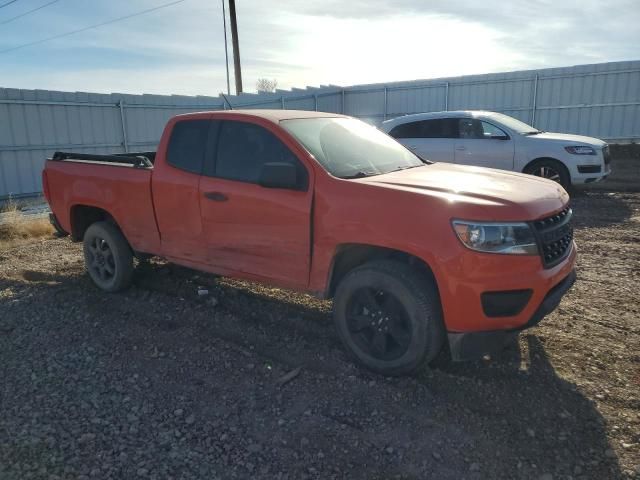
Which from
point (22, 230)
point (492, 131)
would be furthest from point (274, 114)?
point (492, 131)

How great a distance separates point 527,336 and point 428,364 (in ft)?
3.26

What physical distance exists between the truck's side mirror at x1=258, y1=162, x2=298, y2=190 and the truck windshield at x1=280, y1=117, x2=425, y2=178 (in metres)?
0.27

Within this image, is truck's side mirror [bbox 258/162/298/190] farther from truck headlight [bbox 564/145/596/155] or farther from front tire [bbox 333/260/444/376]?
truck headlight [bbox 564/145/596/155]

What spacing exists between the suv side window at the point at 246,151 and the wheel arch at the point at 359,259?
2.49 feet

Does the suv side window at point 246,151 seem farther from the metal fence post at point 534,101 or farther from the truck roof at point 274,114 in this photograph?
→ the metal fence post at point 534,101

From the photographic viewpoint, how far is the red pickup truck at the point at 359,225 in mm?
3100

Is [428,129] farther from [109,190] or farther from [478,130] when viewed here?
[109,190]

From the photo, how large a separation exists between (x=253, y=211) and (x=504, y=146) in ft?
24.5

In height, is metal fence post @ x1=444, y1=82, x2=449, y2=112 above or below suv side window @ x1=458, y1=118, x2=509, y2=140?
above

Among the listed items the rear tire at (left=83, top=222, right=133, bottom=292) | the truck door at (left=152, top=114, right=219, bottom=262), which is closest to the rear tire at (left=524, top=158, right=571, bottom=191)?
the truck door at (left=152, top=114, right=219, bottom=262)

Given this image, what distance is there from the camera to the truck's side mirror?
142 inches

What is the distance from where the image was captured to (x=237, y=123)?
4293 millimetres

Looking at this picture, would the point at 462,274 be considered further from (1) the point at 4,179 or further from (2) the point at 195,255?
(1) the point at 4,179

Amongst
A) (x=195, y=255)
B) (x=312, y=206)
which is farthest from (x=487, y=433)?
(x=195, y=255)
